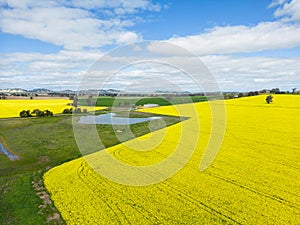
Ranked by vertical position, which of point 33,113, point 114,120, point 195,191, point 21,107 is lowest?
point 114,120

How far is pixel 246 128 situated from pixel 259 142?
9.72m

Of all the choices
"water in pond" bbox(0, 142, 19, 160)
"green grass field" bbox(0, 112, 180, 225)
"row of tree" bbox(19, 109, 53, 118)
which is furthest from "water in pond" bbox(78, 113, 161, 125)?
"water in pond" bbox(0, 142, 19, 160)

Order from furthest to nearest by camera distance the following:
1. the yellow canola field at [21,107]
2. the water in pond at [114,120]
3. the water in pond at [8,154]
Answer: the yellow canola field at [21,107] < the water in pond at [114,120] < the water in pond at [8,154]

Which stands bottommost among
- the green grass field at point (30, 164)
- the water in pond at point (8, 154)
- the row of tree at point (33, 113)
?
the water in pond at point (8, 154)

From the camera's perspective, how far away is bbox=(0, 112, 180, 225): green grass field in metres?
17.1

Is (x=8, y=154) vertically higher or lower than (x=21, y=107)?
lower

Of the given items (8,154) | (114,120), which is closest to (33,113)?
(114,120)

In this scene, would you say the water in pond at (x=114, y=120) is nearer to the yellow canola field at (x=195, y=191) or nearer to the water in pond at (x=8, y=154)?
the water in pond at (x=8, y=154)

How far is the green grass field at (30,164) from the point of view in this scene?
56.3 ft

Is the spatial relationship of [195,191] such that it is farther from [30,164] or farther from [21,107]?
[21,107]

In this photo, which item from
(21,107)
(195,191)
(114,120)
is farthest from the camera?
(21,107)

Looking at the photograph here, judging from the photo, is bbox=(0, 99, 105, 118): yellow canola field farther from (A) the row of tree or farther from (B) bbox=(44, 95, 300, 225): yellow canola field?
(B) bbox=(44, 95, 300, 225): yellow canola field

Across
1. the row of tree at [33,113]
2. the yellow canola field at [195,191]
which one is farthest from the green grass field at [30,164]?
the row of tree at [33,113]

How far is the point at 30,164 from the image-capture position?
29.5 m
